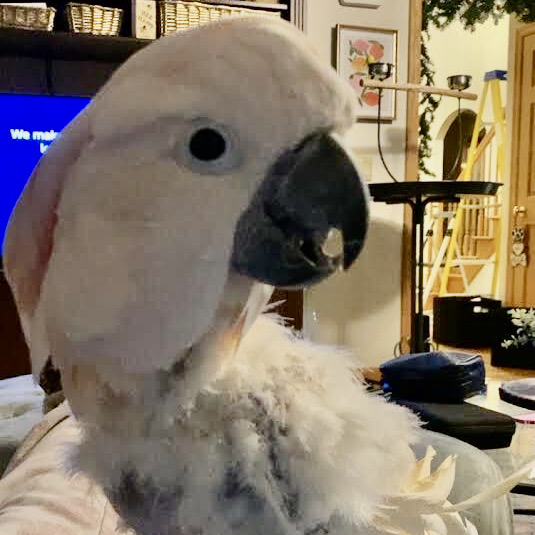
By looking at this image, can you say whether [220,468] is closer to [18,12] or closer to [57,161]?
[57,161]

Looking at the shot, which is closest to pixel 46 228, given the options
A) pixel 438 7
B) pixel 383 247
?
pixel 383 247

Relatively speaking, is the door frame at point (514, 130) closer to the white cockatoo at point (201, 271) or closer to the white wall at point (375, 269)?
the white wall at point (375, 269)

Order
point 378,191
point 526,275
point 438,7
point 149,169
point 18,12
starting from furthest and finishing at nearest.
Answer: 1. point 526,275
2. point 438,7
3. point 378,191
4. point 18,12
5. point 149,169

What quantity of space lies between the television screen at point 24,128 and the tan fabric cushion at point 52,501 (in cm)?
156

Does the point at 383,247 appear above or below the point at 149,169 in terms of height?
below

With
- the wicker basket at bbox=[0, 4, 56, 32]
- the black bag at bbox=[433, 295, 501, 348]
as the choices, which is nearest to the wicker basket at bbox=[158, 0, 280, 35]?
the wicker basket at bbox=[0, 4, 56, 32]

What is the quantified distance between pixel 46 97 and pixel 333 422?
1847mm

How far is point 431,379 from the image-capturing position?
48.1 inches

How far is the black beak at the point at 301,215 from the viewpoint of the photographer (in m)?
0.38

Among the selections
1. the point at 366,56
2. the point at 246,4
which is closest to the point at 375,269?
the point at 366,56

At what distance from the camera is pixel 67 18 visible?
2002 mm

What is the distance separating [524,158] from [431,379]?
247 cm

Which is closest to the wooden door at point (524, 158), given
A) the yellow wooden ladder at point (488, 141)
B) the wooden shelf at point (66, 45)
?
the yellow wooden ladder at point (488, 141)

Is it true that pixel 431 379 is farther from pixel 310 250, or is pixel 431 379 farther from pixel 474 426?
pixel 310 250
